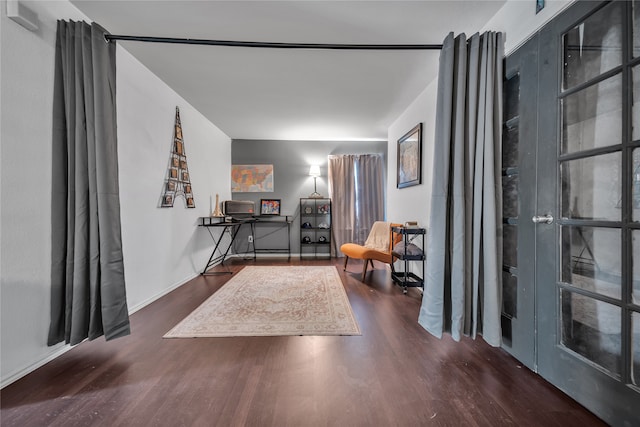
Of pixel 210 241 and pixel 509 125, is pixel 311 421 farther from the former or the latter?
pixel 210 241

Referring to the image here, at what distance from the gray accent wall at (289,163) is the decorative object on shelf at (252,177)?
3.2 inches

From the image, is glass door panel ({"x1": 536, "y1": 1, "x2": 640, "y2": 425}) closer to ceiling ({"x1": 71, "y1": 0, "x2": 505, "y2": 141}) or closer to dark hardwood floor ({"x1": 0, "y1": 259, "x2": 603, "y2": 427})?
dark hardwood floor ({"x1": 0, "y1": 259, "x2": 603, "y2": 427})

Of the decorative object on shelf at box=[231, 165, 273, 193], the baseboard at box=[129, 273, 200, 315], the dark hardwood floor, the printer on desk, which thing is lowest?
the dark hardwood floor

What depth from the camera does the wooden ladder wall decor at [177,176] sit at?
2.83 metres

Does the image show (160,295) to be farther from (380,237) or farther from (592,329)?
(592,329)

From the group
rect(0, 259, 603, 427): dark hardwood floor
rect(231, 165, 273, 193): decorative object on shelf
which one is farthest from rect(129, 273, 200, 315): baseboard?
rect(231, 165, 273, 193): decorative object on shelf

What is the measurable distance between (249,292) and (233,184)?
2.67 m

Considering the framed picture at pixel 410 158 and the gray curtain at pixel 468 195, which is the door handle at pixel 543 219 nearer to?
the gray curtain at pixel 468 195

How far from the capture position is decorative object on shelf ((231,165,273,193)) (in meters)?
4.98

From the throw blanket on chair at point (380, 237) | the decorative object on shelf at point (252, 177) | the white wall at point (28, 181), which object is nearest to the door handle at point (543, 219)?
the throw blanket on chair at point (380, 237)

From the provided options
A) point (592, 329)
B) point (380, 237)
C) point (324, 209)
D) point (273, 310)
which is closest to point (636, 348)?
point (592, 329)

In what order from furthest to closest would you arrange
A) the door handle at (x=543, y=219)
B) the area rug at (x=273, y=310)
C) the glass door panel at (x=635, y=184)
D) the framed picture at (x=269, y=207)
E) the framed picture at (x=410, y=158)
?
the framed picture at (x=269, y=207)
the framed picture at (x=410, y=158)
the area rug at (x=273, y=310)
the door handle at (x=543, y=219)
the glass door panel at (x=635, y=184)

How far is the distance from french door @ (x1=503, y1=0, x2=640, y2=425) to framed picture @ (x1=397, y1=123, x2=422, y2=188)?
1449 millimetres

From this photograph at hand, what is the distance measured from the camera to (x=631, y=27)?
1.04 meters
